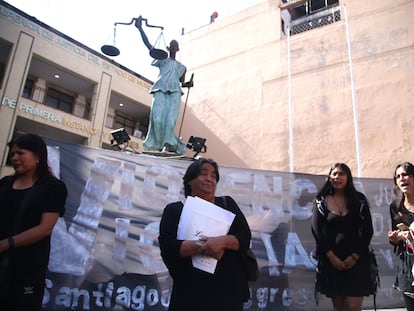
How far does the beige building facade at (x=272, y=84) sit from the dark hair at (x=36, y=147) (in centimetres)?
806

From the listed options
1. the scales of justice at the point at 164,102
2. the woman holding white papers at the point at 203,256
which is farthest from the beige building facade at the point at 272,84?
the woman holding white papers at the point at 203,256

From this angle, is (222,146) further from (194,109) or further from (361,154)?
(361,154)

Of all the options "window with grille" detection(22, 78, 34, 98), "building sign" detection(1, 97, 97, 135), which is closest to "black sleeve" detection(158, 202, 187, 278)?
"building sign" detection(1, 97, 97, 135)

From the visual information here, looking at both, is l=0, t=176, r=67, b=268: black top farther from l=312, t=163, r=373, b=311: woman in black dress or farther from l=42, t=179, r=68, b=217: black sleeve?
l=312, t=163, r=373, b=311: woman in black dress

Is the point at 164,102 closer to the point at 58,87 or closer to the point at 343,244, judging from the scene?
the point at 343,244

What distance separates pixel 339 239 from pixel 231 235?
3.39ft

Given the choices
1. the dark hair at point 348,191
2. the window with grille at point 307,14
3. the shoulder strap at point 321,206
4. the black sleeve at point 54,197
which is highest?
the window with grille at point 307,14

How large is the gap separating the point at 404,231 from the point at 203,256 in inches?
53.5

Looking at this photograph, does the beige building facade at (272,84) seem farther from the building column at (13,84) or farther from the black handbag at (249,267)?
the black handbag at (249,267)

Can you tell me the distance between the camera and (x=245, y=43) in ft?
40.3

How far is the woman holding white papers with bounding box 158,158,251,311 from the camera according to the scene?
1382mm

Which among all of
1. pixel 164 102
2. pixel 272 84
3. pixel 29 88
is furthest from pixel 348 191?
pixel 29 88

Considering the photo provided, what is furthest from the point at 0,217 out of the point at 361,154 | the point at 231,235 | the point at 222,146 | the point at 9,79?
the point at 9,79

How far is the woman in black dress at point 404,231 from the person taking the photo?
1.90 metres
